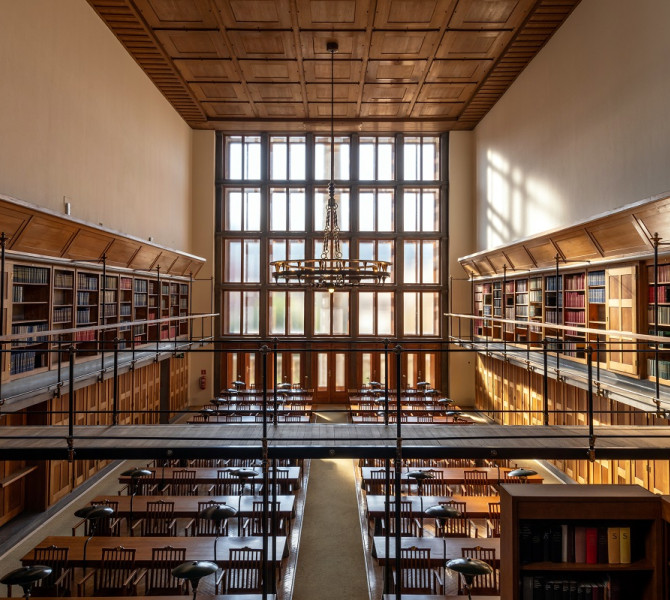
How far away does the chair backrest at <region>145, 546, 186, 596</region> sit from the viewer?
4992 mm

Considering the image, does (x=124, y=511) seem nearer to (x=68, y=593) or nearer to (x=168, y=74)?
(x=68, y=593)

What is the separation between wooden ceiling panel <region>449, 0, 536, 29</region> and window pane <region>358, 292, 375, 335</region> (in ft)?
23.8

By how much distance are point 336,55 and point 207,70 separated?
284 centimetres

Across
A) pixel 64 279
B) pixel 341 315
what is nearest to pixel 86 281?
pixel 64 279

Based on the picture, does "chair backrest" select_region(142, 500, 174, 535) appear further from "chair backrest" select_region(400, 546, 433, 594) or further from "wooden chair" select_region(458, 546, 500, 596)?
"wooden chair" select_region(458, 546, 500, 596)

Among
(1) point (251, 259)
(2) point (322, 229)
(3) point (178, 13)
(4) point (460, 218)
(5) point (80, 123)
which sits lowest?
(1) point (251, 259)

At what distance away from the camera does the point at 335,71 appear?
10828 millimetres

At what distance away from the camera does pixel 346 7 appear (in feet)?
27.7

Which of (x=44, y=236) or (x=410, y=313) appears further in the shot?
(x=410, y=313)

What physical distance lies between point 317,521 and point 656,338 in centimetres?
515

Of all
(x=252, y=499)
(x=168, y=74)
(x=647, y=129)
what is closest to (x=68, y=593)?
(x=252, y=499)

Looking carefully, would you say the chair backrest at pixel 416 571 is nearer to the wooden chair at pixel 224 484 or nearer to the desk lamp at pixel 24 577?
the wooden chair at pixel 224 484

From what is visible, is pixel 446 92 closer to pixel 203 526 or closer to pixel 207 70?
pixel 207 70

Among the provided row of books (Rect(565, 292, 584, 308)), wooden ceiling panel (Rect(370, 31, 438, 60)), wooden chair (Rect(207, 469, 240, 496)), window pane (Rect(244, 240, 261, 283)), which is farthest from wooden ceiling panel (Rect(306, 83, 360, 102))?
wooden chair (Rect(207, 469, 240, 496))
